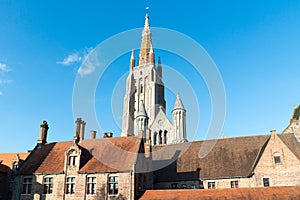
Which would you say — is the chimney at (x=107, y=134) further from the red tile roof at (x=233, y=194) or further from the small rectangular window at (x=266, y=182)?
the small rectangular window at (x=266, y=182)

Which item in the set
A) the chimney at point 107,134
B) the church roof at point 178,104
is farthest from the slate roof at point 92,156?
the church roof at point 178,104

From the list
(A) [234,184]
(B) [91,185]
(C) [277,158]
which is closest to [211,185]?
(A) [234,184]

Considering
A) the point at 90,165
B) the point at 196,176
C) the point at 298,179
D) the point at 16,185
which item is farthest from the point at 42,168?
the point at 298,179

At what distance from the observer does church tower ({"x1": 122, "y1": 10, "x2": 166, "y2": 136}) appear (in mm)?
76188

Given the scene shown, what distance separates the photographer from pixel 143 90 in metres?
82.1

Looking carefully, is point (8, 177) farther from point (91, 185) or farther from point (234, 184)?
point (234, 184)

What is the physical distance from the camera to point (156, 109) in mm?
76125

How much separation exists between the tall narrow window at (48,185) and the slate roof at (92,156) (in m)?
0.84

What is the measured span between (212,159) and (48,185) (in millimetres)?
19649

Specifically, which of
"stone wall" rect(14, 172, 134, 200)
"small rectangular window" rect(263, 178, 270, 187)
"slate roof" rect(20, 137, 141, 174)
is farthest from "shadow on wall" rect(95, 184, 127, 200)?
"small rectangular window" rect(263, 178, 270, 187)

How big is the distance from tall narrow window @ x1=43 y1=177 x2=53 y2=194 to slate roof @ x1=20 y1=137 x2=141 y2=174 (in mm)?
841

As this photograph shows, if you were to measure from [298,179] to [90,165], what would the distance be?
864 inches

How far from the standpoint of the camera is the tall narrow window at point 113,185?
90.6 ft

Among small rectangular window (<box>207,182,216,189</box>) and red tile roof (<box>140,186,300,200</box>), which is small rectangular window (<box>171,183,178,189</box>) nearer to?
small rectangular window (<box>207,182,216,189</box>)
